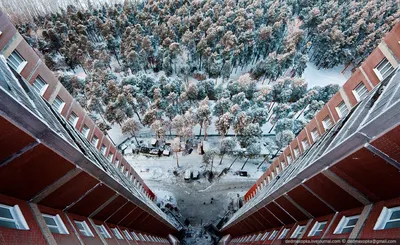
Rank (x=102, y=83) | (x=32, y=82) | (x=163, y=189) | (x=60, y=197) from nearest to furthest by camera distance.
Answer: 1. (x=60, y=197)
2. (x=32, y=82)
3. (x=163, y=189)
4. (x=102, y=83)

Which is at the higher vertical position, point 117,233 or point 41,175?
point 41,175

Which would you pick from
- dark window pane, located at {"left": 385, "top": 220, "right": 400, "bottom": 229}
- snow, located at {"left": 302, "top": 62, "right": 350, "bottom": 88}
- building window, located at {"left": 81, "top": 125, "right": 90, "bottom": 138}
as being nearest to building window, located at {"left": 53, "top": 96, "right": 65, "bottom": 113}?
building window, located at {"left": 81, "top": 125, "right": 90, "bottom": 138}

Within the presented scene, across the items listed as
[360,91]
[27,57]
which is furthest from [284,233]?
[27,57]

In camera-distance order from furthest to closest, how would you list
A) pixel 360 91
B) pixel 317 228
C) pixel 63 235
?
pixel 360 91, pixel 317 228, pixel 63 235

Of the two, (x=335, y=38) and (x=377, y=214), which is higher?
(x=335, y=38)

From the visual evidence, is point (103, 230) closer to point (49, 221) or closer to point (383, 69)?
point (49, 221)

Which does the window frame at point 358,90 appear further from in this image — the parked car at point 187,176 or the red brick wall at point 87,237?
the parked car at point 187,176

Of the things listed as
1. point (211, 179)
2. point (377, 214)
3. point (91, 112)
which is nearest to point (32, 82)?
point (377, 214)

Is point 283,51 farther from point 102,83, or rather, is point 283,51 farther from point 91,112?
point 91,112
